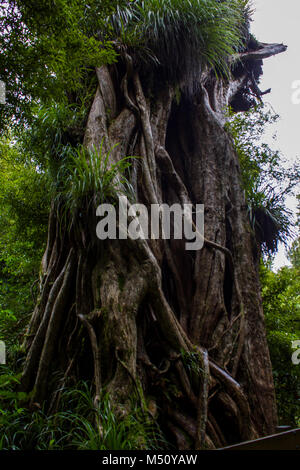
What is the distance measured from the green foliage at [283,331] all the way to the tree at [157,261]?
1.31 meters

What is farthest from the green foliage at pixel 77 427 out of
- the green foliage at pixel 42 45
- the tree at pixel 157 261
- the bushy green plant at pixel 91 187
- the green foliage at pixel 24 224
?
the green foliage at pixel 24 224

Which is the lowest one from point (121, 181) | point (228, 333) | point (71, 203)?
Answer: point (228, 333)

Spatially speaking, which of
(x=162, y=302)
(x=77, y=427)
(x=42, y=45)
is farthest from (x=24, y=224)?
(x=77, y=427)

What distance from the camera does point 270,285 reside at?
5.01 m

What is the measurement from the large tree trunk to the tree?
0.01 m

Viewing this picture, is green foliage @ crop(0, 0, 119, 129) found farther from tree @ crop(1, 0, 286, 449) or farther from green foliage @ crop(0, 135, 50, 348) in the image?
green foliage @ crop(0, 135, 50, 348)

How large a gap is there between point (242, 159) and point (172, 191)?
1.82 metres

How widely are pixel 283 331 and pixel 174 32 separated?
4.07m

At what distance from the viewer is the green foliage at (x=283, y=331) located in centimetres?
408

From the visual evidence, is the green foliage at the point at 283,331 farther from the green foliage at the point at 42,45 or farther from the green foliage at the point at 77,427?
the green foliage at the point at 42,45
